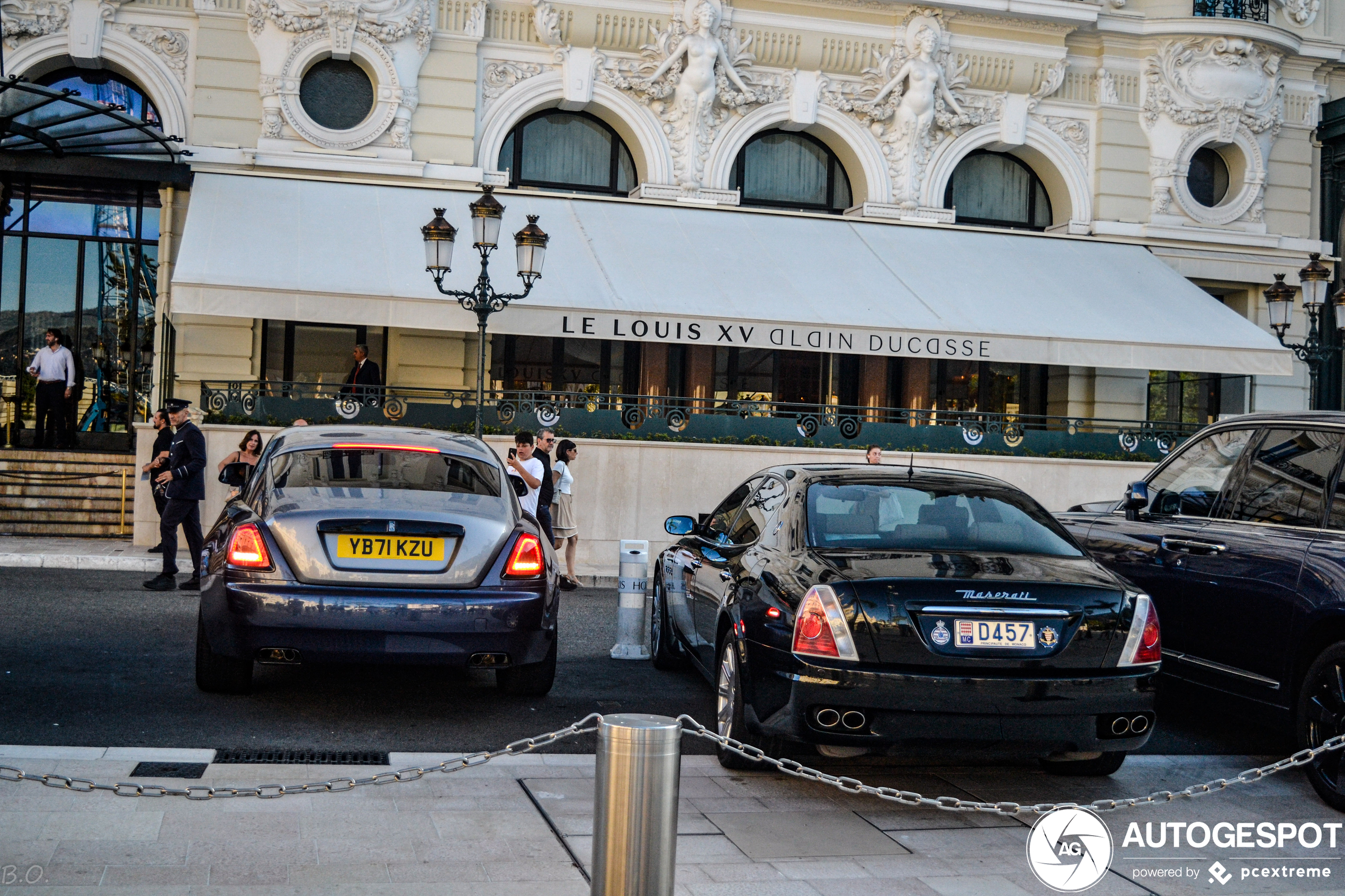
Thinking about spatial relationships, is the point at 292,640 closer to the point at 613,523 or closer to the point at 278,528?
the point at 278,528

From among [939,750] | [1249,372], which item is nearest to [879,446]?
[1249,372]

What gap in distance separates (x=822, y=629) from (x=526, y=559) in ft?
7.19

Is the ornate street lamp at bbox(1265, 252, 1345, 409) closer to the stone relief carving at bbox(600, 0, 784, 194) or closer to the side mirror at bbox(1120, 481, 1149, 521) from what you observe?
the stone relief carving at bbox(600, 0, 784, 194)

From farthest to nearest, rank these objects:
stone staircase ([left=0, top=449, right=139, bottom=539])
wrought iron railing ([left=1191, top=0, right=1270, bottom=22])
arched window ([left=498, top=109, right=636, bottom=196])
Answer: wrought iron railing ([left=1191, top=0, right=1270, bottom=22])
arched window ([left=498, top=109, right=636, bottom=196])
stone staircase ([left=0, top=449, right=139, bottom=539])

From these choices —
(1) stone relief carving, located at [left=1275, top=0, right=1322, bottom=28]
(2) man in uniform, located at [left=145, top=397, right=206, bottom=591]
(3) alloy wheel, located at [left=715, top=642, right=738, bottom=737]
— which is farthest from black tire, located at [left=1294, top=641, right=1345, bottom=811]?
(1) stone relief carving, located at [left=1275, top=0, right=1322, bottom=28]

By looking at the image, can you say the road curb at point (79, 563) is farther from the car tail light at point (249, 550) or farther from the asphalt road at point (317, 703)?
the car tail light at point (249, 550)

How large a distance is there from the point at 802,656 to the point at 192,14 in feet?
53.7

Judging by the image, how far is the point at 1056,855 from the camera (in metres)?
4.97

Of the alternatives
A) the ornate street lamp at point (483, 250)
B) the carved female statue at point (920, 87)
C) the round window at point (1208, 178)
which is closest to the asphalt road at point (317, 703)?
the ornate street lamp at point (483, 250)

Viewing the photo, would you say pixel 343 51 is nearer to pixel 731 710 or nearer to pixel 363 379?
pixel 363 379

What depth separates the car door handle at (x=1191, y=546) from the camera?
699 cm

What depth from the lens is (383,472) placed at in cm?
768

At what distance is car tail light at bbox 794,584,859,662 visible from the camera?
18.0 feet

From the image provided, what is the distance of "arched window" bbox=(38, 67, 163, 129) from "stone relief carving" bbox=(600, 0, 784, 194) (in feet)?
21.8
